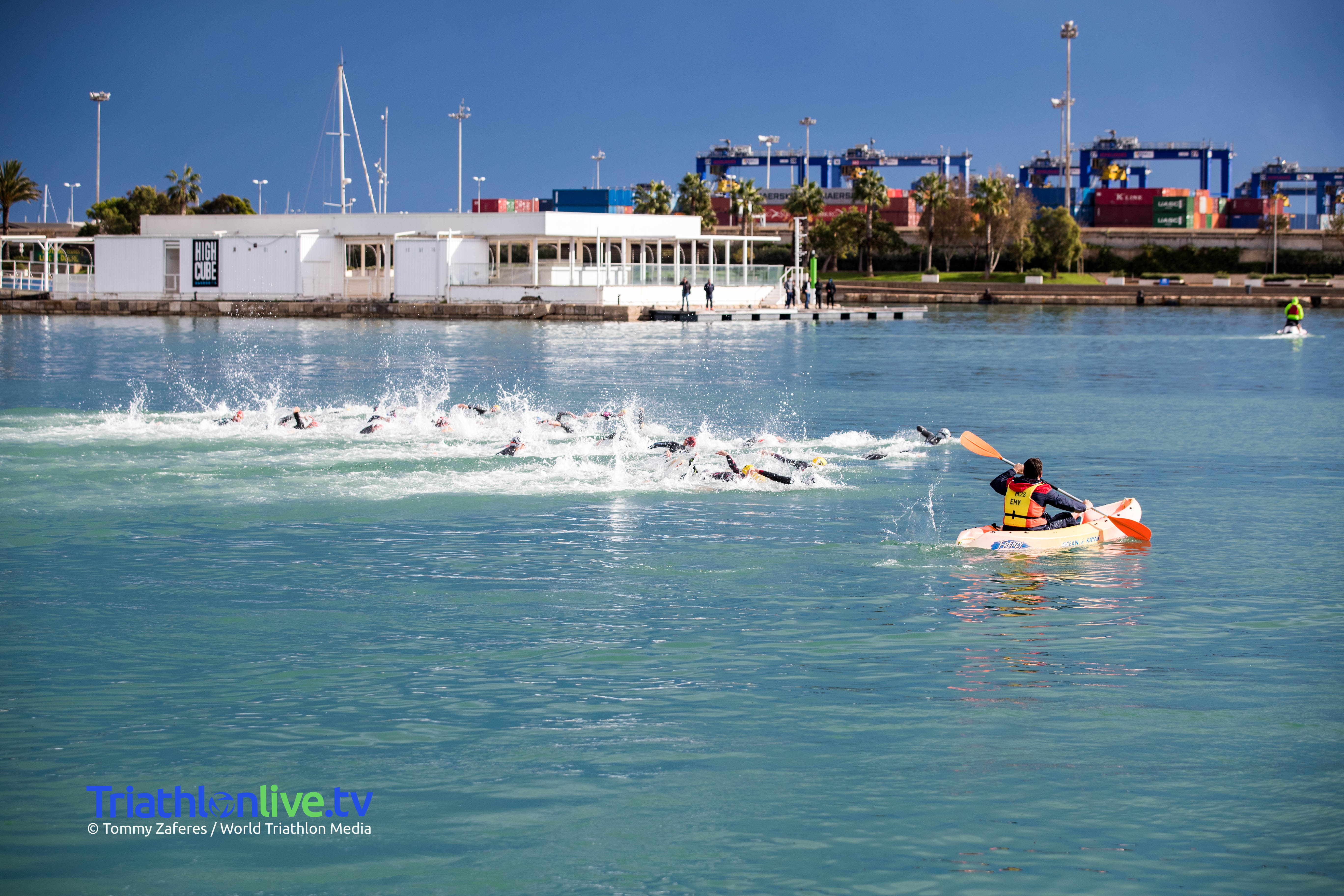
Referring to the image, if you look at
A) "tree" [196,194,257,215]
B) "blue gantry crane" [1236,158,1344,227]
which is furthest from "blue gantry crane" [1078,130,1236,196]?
"tree" [196,194,257,215]

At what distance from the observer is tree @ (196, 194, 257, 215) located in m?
137

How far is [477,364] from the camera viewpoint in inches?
1784

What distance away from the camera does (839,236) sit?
4631 inches

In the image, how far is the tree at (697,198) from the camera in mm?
122750

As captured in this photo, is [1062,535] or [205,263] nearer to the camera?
A: [1062,535]

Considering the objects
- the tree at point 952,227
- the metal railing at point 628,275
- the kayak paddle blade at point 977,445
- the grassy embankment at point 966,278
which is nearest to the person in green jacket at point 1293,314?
the metal railing at point 628,275

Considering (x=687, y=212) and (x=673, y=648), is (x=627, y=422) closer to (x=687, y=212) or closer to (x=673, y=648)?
(x=673, y=648)

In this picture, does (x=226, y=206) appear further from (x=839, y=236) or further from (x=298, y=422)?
(x=298, y=422)

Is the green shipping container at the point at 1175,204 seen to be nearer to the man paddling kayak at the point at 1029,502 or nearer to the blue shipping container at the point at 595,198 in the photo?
the blue shipping container at the point at 595,198

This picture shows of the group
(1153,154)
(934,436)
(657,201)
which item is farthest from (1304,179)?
(934,436)

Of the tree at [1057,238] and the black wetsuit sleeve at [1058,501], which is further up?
the tree at [1057,238]

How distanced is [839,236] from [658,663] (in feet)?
356

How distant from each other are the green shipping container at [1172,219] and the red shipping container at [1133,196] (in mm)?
1423

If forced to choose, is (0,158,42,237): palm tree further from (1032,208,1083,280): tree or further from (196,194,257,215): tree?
(1032,208,1083,280): tree
